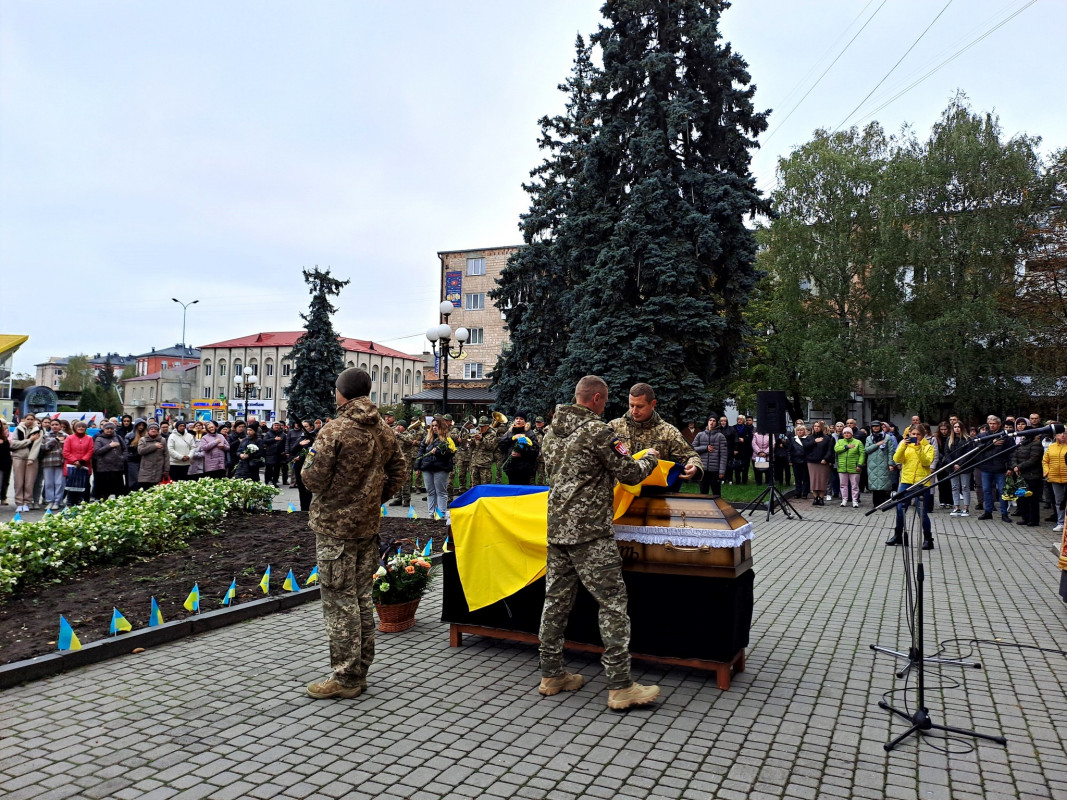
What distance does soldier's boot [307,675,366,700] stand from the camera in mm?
5074

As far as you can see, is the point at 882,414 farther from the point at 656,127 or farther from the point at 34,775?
the point at 34,775

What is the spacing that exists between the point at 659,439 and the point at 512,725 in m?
2.56

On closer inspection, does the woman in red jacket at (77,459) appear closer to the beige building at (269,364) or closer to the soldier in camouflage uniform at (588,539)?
the soldier in camouflage uniform at (588,539)

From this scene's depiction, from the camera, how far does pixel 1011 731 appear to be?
4.64m

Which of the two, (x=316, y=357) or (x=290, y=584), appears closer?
(x=290, y=584)

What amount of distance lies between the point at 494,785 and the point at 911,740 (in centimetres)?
257

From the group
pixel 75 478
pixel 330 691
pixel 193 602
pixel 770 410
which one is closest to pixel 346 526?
pixel 330 691

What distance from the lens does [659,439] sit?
6.14m

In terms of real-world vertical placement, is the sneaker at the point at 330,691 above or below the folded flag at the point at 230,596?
→ below

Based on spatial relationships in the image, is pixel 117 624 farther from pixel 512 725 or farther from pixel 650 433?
pixel 650 433

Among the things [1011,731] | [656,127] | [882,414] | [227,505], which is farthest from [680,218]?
[882,414]

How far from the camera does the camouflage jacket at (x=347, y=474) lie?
5074mm

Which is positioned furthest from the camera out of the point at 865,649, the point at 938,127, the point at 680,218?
the point at 938,127

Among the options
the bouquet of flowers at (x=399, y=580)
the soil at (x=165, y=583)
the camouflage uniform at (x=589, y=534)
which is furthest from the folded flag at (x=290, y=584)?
the camouflage uniform at (x=589, y=534)
